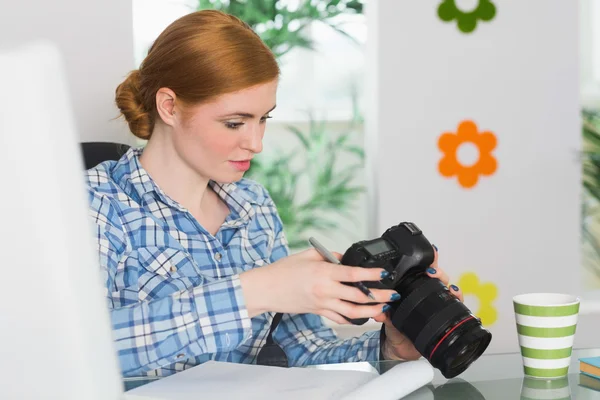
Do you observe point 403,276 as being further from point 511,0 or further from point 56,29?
point 511,0

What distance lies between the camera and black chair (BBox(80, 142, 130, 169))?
1.55 meters

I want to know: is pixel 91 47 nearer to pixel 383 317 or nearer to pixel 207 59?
pixel 207 59

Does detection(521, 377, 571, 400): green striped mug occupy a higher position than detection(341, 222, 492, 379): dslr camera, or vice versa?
detection(341, 222, 492, 379): dslr camera

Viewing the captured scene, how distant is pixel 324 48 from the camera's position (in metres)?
3.06

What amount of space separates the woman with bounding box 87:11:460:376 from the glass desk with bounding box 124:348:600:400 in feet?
0.34

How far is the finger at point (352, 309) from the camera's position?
3.24 feet

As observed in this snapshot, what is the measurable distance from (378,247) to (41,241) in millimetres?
623

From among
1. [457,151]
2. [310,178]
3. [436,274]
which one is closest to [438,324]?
[436,274]

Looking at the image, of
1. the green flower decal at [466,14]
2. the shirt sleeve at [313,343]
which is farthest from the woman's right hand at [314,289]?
the green flower decal at [466,14]

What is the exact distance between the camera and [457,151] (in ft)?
8.19

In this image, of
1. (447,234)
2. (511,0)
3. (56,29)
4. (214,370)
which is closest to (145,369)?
(214,370)

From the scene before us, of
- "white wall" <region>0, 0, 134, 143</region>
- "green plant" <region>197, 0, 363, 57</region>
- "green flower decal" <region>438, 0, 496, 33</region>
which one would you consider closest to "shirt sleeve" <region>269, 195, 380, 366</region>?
"white wall" <region>0, 0, 134, 143</region>

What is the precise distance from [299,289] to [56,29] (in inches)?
46.7

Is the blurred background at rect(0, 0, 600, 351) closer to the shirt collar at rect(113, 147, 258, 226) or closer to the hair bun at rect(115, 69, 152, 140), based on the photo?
the hair bun at rect(115, 69, 152, 140)
